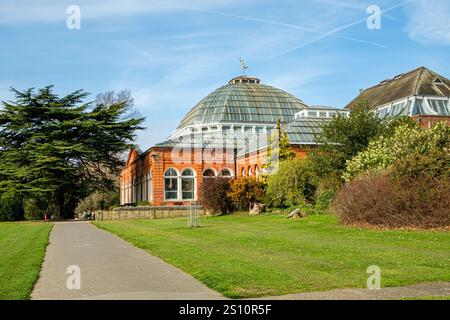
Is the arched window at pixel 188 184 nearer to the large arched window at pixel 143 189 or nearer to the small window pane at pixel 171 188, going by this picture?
the small window pane at pixel 171 188

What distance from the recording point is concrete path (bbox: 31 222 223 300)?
846cm

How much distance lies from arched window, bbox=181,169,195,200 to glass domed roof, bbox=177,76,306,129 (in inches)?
419

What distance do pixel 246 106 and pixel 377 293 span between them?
51444 millimetres

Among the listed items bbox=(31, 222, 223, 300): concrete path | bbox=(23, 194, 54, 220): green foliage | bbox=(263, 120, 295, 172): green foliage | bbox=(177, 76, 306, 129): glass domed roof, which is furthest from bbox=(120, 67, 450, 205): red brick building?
bbox=(31, 222, 223, 300): concrete path

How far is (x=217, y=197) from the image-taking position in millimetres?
34219

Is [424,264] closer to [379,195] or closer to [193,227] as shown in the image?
[379,195]

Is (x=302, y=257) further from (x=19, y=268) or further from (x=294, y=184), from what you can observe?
(x=294, y=184)

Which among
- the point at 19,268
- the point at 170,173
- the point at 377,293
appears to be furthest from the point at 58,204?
the point at 377,293

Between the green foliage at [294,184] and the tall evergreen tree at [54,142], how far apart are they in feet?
57.3

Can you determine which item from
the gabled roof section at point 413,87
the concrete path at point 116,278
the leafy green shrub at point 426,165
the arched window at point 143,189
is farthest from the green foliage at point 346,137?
the arched window at point 143,189

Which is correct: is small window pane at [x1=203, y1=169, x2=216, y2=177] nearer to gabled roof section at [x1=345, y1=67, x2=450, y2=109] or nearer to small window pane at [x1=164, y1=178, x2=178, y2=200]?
small window pane at [x1=164, y1=178, x2=178, y2=200]

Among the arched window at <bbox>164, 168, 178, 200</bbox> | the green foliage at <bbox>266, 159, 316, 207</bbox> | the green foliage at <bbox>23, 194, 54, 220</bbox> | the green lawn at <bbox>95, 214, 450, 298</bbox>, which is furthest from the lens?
the arched window at <bbox>164, 168, 178, 200</bbox>
